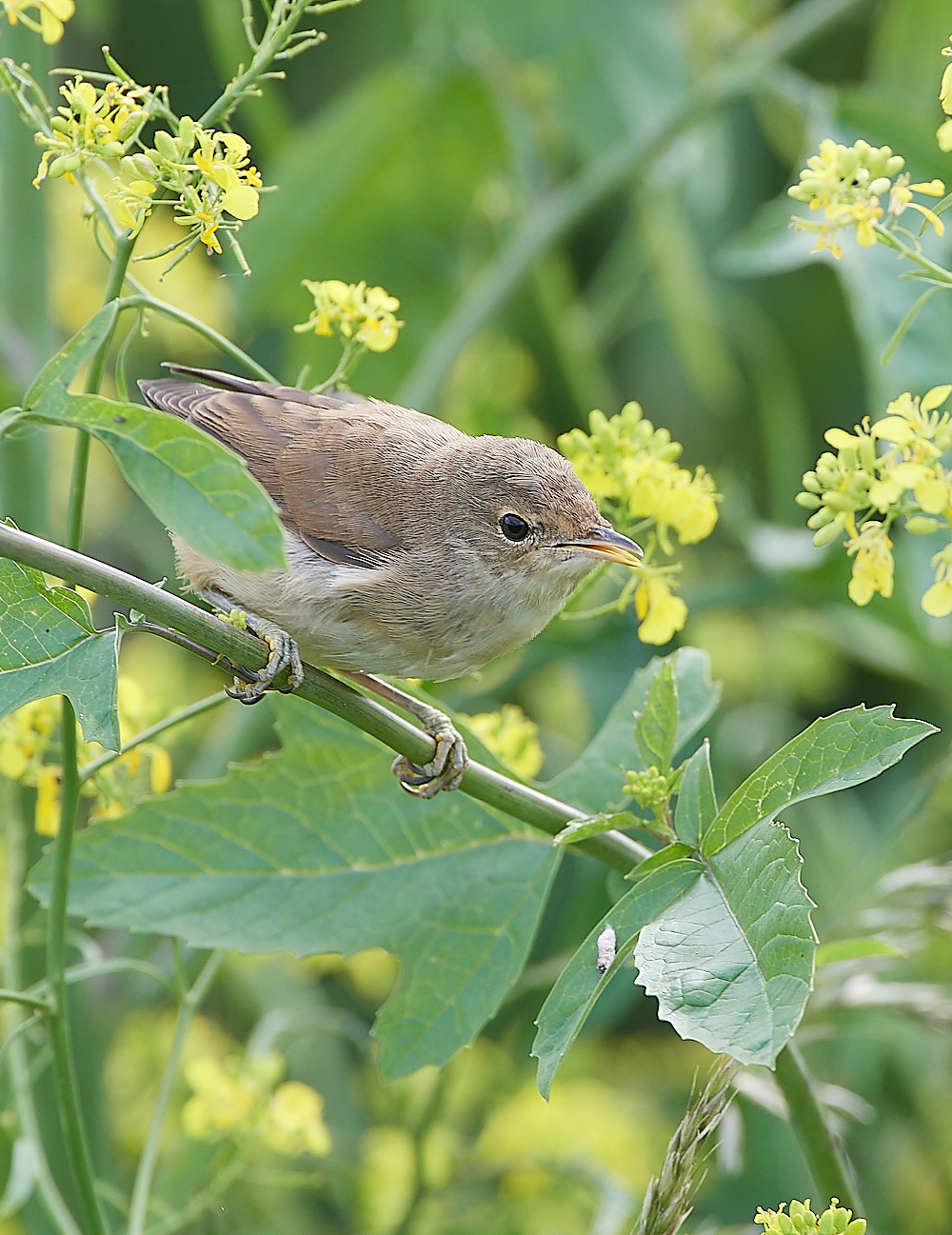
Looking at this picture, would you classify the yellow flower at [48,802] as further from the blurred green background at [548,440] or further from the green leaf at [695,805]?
the green leaf at [695,805]

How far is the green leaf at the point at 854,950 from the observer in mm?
1488

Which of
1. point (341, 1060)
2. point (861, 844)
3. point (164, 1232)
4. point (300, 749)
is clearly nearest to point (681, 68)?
point (861, 844)

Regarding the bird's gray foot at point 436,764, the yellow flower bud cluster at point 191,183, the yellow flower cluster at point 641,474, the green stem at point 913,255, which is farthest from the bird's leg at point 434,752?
the green stem at point 913,255

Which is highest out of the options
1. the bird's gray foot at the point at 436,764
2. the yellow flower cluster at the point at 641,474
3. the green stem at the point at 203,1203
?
the yellow flower cluster at the point at 641,474

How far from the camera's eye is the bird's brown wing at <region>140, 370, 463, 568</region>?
2.06 m

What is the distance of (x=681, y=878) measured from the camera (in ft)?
4.50

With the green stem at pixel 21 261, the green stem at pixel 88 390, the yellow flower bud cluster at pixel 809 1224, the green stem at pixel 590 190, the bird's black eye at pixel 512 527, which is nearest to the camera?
the yellow flower bud cluster at pixel 809 1224

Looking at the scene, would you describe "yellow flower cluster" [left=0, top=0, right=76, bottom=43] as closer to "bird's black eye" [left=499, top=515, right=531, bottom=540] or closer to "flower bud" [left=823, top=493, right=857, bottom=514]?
"flower bud" [left=823, top=493, right=857, bottom=514]

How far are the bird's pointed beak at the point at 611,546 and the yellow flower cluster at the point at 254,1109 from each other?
1.00 meters

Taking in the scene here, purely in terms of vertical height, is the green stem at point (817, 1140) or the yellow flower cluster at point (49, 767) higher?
the yellow flower cluster at point (49, 767)

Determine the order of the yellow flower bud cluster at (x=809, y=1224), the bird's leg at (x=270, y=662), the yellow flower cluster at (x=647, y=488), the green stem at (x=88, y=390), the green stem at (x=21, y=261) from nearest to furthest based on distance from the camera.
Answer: the yellow flower bud cluster at (x=809, y=1224) < the green stem at (x=88, y=390) < the bird's leg at (x=270, y=662) < the yellow flower cluster at (x=647, y=488) < the green stem at (x=21, y=261)

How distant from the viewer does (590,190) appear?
333cm

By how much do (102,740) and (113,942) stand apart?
1768mm

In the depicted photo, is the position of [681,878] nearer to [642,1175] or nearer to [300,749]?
[300,749]
